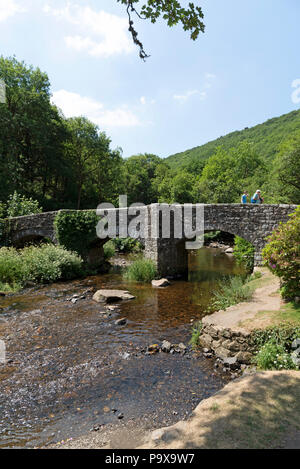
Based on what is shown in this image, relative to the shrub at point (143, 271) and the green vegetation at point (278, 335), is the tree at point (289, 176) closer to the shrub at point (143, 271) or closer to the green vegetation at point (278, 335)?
the shrub at point (143, 271)

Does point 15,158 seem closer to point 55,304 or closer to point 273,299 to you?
point 55,304

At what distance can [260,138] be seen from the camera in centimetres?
6112

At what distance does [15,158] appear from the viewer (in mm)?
22781

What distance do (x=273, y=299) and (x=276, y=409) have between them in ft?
13.3

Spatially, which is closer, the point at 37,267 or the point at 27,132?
the point at 37,267

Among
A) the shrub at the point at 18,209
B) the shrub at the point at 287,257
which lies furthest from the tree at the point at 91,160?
Answer: the shrub at the point at 287,257

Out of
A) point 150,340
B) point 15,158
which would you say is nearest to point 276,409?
point 150,340

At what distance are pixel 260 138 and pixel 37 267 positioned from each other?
6074 centimetres

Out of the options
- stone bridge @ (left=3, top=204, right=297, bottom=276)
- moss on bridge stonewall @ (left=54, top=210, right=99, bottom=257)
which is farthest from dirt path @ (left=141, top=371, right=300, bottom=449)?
moss on bridge stonewall @ (left=54, top=210, right=99, bottom=257)

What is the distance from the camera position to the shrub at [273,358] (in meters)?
4.67

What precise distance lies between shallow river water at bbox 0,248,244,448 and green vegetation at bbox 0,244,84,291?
8.08 feet

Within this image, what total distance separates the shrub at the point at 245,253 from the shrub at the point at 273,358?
8834mm

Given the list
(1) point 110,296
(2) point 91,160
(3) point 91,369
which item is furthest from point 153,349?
(2) point 91,160

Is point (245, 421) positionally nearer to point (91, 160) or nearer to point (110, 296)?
point (110, 296)
